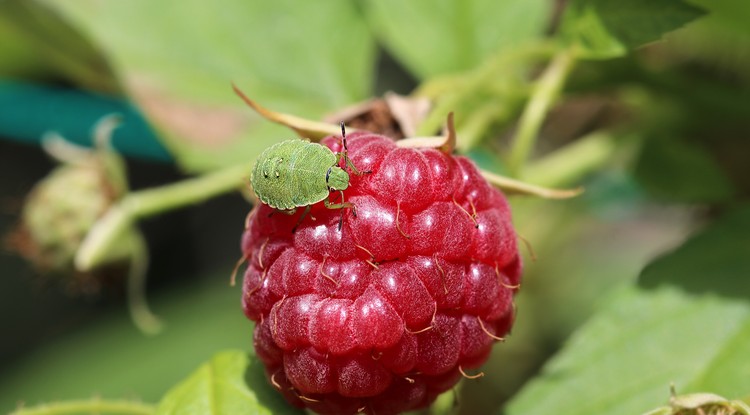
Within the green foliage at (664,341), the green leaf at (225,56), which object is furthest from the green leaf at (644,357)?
the green leaf at (225,56)

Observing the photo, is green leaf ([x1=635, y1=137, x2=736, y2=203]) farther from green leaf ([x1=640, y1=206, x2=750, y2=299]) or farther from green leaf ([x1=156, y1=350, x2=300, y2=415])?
green leaf ([x1=156, y1=350, x2=300, y2=415])

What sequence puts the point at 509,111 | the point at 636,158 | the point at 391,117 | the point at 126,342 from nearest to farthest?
the point at 391,117
the point at 509,111
the point at 636,158
the point at 126,342

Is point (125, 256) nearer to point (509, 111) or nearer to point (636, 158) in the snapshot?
point (509, 111)

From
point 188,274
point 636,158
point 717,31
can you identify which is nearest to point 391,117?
point 636,158

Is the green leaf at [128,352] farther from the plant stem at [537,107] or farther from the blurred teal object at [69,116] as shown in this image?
the plant stem at [537,107]

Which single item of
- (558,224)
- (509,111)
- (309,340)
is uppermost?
(558,224)

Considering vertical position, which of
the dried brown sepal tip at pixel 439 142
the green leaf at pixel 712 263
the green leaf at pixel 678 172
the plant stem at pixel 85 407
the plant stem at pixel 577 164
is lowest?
the plant stem at pixel 85 407

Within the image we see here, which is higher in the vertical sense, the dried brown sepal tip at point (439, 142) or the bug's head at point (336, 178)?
the dried brown sepal tip at point (439, 142)

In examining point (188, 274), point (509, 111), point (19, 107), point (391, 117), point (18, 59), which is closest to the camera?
point (391, 117)
